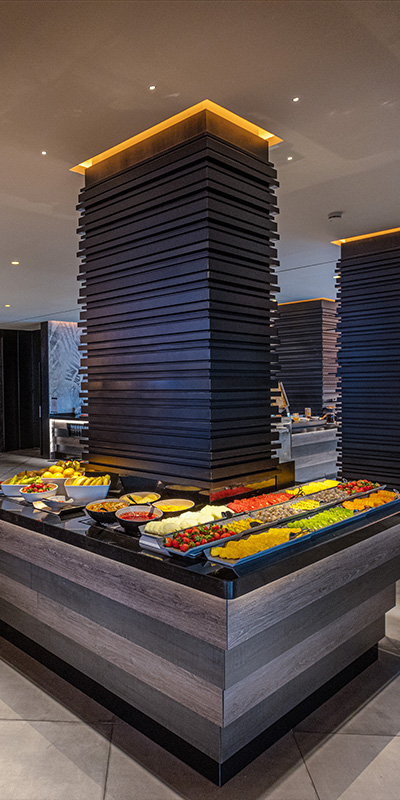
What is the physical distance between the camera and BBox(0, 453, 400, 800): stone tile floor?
6.37 ft

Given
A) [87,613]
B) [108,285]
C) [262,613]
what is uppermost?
[108,285]

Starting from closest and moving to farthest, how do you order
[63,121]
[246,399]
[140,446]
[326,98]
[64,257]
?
[326,98] → [63,121] → [246,399] → [140,446] → [64,257]

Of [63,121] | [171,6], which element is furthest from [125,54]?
[63,121]

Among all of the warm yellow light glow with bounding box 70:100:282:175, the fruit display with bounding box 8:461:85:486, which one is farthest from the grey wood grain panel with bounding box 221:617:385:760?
the warm yellow light glow with bounding box 70:100:282:175

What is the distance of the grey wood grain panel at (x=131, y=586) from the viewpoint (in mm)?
1802

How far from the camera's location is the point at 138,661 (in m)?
2.17

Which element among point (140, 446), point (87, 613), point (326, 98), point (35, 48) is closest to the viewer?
point (35, 48)

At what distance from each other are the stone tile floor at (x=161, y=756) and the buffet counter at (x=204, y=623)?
65 millimetres

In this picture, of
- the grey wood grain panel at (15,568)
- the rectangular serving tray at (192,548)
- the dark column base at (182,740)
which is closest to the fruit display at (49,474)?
the grey wood grain panel at (15,568)

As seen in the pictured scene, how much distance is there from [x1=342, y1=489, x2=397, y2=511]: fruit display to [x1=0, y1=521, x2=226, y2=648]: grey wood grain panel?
43.2 inches

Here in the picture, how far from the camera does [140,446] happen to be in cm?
342

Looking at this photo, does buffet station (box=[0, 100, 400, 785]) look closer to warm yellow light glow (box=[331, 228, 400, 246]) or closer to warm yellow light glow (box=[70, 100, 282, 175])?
warm yellow light glow (box=[70, 100, 282, 175])

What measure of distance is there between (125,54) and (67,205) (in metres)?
2.22

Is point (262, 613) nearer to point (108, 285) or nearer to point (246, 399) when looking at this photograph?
point (246, 399)
